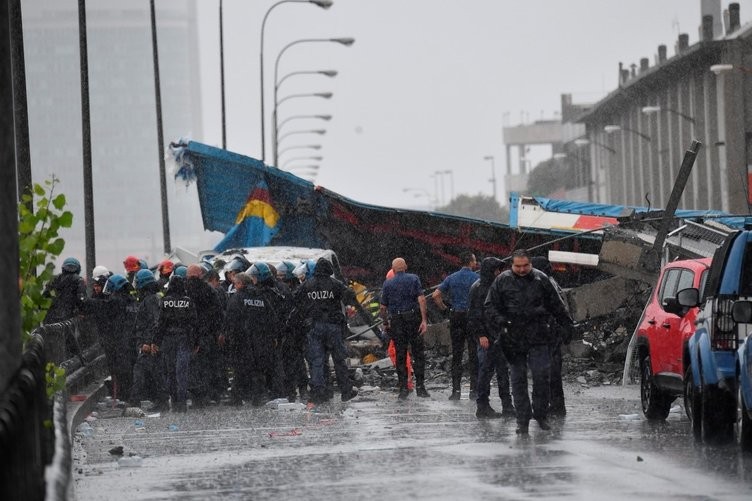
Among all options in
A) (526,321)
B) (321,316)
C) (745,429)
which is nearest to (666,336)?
(526,321)

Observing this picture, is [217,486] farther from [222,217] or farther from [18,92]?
[222,217]

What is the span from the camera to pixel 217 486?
11000mm

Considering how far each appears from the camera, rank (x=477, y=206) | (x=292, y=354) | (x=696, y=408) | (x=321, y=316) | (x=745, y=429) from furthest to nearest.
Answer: (x=477, y=206)
(x=292, y=354)
(x=321, y=316)
(x=696, y=408)
(x=745, y=429)

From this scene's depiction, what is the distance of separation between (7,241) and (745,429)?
5705mm

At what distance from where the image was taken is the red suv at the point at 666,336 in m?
15.2

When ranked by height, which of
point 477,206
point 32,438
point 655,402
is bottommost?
point 655,402

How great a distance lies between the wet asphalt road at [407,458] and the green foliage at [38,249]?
1.28 metres

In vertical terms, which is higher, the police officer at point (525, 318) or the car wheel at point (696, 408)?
the police officer at point (525, 318)

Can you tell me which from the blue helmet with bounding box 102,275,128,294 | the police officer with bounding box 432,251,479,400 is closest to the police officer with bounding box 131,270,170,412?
the blue helmet with bounding box 102,275,128,294

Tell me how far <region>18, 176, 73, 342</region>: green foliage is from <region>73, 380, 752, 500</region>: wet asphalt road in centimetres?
128

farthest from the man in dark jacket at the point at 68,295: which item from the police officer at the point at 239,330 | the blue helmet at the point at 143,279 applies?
the police officer at the point at 239,330

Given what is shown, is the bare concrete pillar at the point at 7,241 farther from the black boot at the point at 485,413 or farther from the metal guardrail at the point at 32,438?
the black boot at the point at 485,413

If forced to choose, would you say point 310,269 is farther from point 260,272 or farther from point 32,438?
point 32,438

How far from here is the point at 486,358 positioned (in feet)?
56.4
